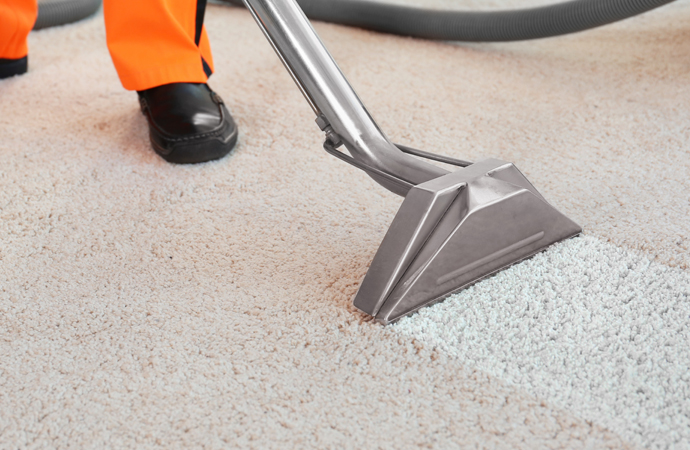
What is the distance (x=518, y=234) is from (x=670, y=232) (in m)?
Result: 0.24

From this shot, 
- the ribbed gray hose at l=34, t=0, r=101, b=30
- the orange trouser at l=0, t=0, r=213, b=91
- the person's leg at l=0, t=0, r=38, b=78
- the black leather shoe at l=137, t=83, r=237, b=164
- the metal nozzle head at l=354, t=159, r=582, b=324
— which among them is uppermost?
the metal nozzle head at l=354, t=159, r=582, b=324

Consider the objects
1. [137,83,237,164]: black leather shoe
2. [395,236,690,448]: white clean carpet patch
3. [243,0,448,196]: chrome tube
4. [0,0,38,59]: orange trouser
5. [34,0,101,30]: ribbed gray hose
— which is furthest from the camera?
[34,0,101,30]: ribbed gray hose

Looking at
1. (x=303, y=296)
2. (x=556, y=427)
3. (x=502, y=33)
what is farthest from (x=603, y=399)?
(x=502, y=33)

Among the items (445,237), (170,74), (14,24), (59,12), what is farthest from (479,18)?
(59,12)

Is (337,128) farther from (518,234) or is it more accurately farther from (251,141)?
(251,141)

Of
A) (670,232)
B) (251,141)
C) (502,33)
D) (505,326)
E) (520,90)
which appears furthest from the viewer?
(502,33)

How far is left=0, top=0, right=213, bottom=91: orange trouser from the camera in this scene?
0.94 meters

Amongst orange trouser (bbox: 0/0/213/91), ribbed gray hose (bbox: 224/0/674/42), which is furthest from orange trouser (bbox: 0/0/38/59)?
ribbed gray hose (bbox: 224/0/674/42)

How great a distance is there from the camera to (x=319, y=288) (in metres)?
0.65

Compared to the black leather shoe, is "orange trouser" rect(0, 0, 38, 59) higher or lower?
lower

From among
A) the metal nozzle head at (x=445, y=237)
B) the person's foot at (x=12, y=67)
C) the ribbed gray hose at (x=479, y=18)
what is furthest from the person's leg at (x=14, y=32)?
the metal nozzle head at (x=445, y=237)

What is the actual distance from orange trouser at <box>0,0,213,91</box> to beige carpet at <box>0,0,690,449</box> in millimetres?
124

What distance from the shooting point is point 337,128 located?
65 centimetres

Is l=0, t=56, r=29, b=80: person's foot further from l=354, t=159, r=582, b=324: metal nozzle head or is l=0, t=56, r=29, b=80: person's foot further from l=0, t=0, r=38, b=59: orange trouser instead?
l=354, t=159, r=582, b=324: metal nozzle head
